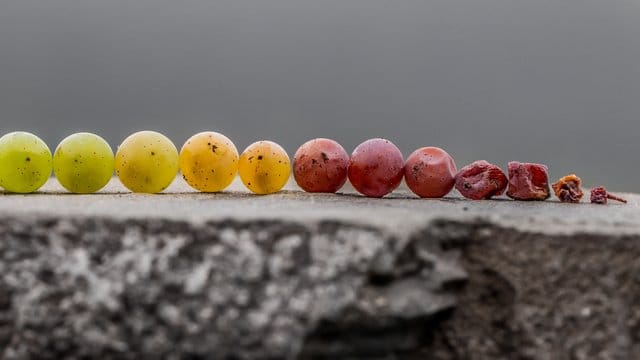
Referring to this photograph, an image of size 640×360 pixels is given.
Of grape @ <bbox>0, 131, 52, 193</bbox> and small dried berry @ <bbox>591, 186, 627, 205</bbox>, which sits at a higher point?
grape @ <bbox>0, 131, 52, 193</bbox>

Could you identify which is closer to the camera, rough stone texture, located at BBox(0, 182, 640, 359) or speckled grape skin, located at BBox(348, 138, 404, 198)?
rough stone texture, located at BBox(0, 182, 640, 359)

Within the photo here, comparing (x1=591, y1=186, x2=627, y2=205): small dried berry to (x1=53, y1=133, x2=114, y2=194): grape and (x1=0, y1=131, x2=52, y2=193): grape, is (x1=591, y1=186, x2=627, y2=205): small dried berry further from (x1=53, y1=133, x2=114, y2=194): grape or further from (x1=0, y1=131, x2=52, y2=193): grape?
(x1=0, y1=131, x2=52, y2=193): grape

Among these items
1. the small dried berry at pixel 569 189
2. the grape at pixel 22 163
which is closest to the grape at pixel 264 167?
the grape at pixel 22 163

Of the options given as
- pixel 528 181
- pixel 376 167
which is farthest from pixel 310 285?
pixel 528 181

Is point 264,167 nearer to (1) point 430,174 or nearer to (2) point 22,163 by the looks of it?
(1) point 430,174

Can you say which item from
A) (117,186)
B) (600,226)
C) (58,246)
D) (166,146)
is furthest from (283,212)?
(117,186)

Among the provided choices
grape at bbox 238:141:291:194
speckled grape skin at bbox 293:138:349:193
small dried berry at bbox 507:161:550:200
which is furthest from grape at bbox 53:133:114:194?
small dried berry at bbox 507:161:550:200

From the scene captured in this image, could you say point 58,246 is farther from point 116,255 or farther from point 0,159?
point 0,159

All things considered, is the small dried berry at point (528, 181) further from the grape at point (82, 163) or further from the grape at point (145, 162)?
the grape at point (82, 163)
